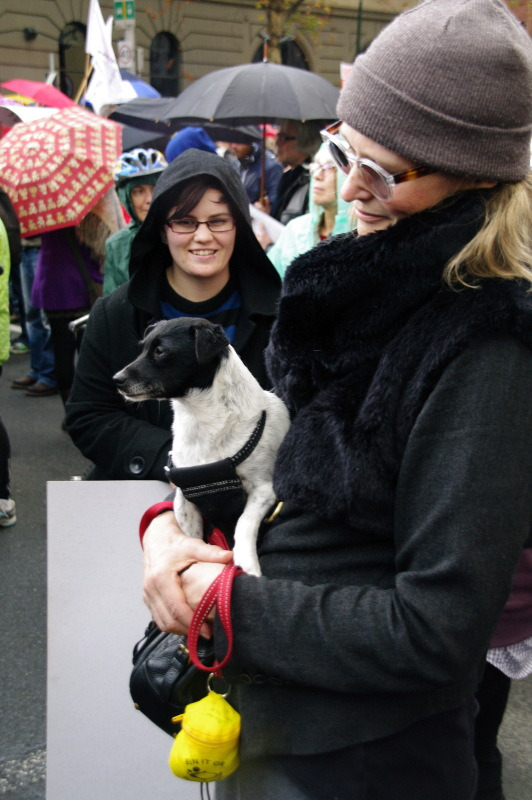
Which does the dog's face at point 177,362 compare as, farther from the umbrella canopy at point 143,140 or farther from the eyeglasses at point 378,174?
the umbrella canopy at point 143,140

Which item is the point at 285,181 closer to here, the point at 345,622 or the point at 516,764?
the point at 516,764

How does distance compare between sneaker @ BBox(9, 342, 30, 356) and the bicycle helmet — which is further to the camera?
sneaker @ BBox(9, 342, 30, 356)

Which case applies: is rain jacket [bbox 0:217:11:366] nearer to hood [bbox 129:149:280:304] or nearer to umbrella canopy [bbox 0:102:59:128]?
hood [bbox 129:149:280:304]

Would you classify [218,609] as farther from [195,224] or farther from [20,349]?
[20,349]

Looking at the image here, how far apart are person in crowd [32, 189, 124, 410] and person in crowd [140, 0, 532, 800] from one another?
225 inches

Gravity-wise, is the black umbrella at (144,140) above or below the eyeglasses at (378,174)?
below

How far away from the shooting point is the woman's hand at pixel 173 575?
4.79 ft

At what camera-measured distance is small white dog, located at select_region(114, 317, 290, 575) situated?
188 cm

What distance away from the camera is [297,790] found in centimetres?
145

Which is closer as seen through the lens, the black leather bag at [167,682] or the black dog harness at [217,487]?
the black leather bag at [167,682]

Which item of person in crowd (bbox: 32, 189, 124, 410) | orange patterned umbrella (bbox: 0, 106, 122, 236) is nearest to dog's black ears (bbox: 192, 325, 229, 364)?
orange patterned umbrella (bbox: 0, 106, 122, 236)

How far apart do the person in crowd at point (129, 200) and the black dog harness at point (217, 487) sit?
3.56 m

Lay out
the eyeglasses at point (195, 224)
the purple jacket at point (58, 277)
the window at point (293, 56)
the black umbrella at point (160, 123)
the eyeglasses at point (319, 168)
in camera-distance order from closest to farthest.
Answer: the eyeglasses at point (195, 224) < the eyeglasses at point (319, 168) < the purple jacket at point (58, 277) < the black umbrella at point (160, 123) < the window at point (293, 56)

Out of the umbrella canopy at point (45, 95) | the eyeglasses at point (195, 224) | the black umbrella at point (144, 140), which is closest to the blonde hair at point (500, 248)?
the eyeglasses at point (195, 224)
